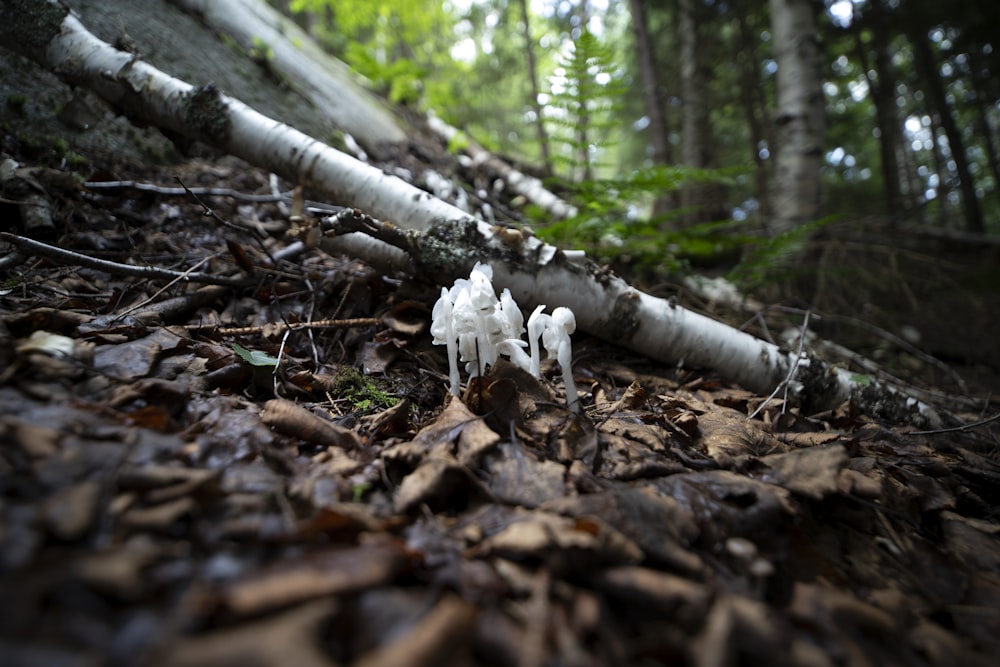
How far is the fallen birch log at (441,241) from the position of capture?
249 centimetres

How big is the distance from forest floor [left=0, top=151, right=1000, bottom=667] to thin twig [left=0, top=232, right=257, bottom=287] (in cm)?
4

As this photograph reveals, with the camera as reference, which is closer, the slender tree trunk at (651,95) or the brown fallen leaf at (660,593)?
the brown fallen leaf at (660,593)

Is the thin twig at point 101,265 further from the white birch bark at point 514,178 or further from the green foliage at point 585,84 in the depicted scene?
the white birch bark at point 514,178

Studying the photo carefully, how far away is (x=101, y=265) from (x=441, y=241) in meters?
1.58

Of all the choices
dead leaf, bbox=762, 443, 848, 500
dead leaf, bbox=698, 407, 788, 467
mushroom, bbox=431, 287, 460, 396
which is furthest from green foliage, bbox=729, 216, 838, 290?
mushroom, bbox=431, 287, 460, 396

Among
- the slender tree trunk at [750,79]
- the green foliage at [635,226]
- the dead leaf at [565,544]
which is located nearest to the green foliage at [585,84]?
the green foliage at [635,226]

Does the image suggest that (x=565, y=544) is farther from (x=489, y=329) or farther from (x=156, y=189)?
(x=156, y=189)

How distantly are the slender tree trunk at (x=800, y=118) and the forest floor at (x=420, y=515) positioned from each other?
3.13 metres

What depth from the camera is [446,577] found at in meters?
1.00

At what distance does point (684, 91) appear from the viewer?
7055 millimetres

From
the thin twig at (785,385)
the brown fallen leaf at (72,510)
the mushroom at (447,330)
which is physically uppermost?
the thin twig at (785,385)

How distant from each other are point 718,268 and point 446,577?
5812 millimetres

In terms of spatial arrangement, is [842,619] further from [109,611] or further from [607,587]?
[109,611]

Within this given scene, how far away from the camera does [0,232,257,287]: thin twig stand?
2.06m
